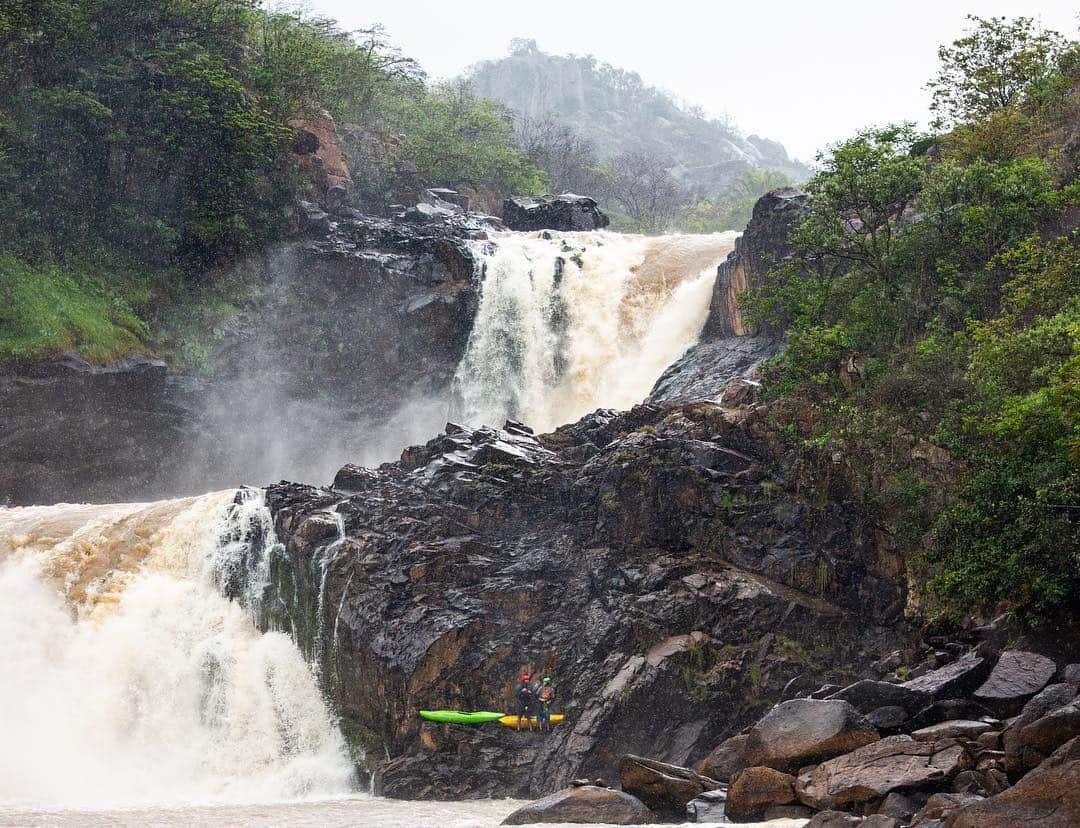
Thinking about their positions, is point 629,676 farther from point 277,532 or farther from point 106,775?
point 106,775

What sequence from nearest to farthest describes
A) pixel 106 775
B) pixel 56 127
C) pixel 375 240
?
1. pixel 106 775
2. pixel 56 127
3. pixel 375 240

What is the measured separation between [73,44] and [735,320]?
2487cm

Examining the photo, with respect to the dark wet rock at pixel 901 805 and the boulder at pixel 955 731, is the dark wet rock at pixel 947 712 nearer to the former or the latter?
the boulder at pixel 955 731

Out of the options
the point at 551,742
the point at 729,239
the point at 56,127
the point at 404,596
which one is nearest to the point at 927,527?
the point at 551,742

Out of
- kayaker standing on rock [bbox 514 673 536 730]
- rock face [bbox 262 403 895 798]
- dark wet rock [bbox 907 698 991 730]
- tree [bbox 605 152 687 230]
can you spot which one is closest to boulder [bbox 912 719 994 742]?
dark wet rock [bbox 907 698 991 730]

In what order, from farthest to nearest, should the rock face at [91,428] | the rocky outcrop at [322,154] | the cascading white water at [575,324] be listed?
1. the rocky outcrop at [322,154]
2. the cascading white water at [575,324]
3. the rock face at [91,428]

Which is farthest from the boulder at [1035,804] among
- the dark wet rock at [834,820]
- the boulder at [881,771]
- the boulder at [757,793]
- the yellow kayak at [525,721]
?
the yellow kayak at [525,721]

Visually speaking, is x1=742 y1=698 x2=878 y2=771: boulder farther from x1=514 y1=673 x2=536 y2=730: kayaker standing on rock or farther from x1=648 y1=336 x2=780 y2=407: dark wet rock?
x1=648 y1=336 x2=780 y2=407: dark wet rock

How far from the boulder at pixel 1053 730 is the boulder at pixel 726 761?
3.84 metres

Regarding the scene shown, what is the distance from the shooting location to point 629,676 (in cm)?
1806

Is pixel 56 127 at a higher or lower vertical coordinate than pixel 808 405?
higher

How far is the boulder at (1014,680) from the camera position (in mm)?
13055

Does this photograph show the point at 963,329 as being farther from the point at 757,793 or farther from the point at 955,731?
the point at 757,793

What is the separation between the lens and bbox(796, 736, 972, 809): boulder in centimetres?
1155
